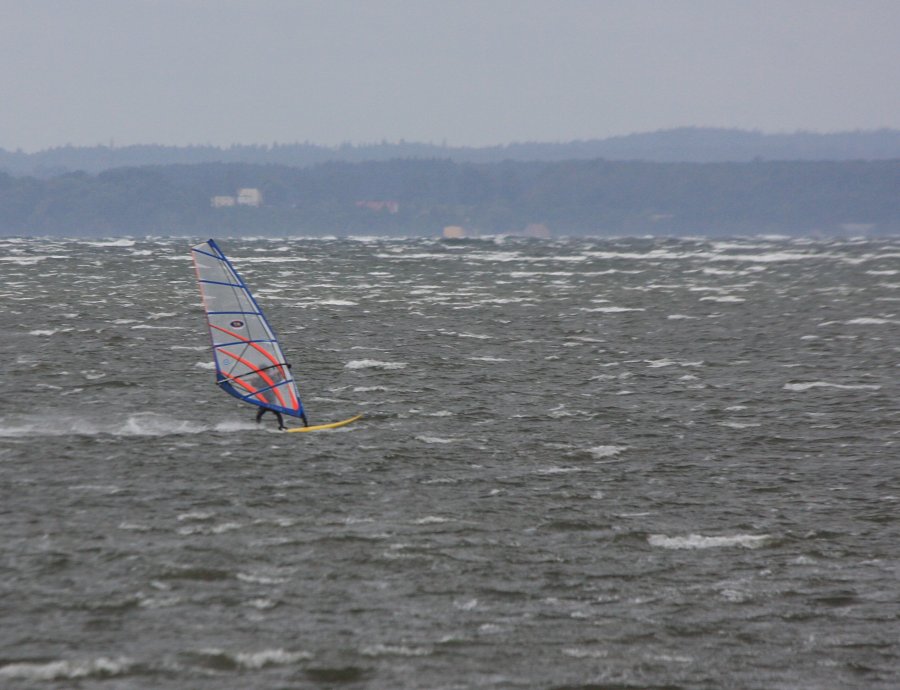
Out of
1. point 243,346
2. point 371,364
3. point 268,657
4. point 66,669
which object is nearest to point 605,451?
point 243,346

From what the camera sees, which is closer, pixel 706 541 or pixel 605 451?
pixel 706 541

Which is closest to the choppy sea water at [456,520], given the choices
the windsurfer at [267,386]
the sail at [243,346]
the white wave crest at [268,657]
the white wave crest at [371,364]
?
the white wave crest at [268,657]

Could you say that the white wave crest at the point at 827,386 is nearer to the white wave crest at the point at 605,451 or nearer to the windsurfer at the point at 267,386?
the white wave crest at the point at 605,451

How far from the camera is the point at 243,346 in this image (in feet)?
100

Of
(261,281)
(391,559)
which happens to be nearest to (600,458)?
(391,559)

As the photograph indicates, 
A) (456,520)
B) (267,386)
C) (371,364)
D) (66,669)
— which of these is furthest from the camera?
(371,364)

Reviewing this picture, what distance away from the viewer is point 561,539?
2208 centimetres

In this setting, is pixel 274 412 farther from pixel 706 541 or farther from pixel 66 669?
pixel 66 669

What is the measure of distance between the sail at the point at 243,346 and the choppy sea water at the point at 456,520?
1103mm

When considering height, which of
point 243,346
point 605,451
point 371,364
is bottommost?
point 371,364

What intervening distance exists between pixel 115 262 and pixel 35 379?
333 feet

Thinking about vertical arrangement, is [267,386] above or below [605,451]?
above

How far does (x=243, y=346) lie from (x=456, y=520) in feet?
30.8

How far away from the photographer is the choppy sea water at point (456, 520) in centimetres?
1659
